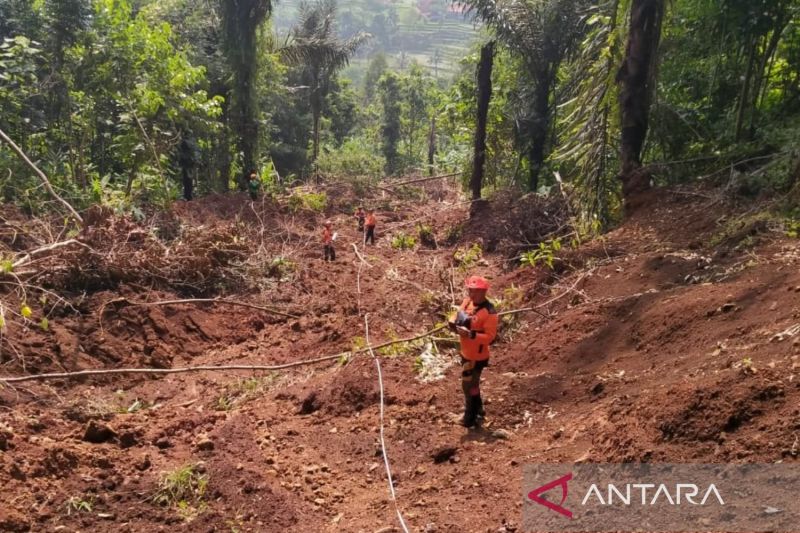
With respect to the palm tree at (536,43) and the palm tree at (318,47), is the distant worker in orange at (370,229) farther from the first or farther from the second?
the palm tree at (318,47)

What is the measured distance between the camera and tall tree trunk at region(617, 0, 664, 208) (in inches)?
Result: 334

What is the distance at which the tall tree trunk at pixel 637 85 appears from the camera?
27.9 ft

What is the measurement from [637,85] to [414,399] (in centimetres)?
638

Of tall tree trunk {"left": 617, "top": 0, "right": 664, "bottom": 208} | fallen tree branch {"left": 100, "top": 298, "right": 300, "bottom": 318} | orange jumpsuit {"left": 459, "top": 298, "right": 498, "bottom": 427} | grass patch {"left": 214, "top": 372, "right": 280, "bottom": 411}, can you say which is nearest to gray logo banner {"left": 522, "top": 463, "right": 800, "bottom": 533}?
orange jumpsuit {"left": 459, "top": 298, "right": 498, "bottom": 427}

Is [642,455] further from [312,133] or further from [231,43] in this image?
[312,133]

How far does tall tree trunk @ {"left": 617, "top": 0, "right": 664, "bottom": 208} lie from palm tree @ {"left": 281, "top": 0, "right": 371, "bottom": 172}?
14078mm

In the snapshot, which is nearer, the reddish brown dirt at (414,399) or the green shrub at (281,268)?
the reddish brown dirt at (414,399)

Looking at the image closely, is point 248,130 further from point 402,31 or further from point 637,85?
point 402,31

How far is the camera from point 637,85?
879 cm

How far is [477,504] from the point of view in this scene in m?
3.71

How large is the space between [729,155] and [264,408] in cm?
719

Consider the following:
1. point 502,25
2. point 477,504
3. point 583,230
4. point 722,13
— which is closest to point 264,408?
point 477,504

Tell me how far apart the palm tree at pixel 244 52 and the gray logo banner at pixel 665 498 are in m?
15.7

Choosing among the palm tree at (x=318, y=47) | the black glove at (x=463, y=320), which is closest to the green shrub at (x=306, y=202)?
the palm tree at (x=318, y=47)
